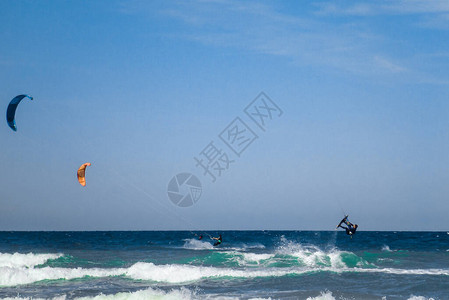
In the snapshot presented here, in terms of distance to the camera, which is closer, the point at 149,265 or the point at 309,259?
the point at 149,265

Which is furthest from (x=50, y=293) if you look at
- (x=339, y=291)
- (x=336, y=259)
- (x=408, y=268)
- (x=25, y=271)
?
(x=408, y=268)

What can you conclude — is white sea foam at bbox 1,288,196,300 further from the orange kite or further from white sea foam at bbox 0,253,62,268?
white sea foam at bbox 0,253,62,268

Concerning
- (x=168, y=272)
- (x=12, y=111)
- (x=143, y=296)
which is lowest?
(x=143, y=296)

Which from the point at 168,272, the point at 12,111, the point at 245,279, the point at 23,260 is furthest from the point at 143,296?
the point at 23,260

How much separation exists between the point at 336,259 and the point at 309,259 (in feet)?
4.72

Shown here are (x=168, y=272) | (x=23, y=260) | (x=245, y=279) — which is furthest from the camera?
(x=23, y=260)

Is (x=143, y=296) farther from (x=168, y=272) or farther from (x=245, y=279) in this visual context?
(x=245, y=279)

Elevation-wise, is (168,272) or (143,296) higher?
(168,272)

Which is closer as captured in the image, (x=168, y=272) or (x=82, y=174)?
(x=82, y=174)

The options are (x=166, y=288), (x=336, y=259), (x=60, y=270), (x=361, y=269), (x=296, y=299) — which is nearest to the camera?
(x=296, y=299)

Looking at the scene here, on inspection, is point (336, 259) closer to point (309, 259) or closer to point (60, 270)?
point (309, 259)

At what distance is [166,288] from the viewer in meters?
19.4

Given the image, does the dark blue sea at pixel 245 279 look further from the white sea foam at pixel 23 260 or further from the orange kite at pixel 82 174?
the orange kite at pixel 82 174

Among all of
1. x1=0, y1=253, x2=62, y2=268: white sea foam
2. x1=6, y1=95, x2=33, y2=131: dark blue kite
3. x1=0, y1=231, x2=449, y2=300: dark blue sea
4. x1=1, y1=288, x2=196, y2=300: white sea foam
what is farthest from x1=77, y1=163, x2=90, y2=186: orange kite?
x1=0, y1=253, x2=62, y2=268: white sea foam
